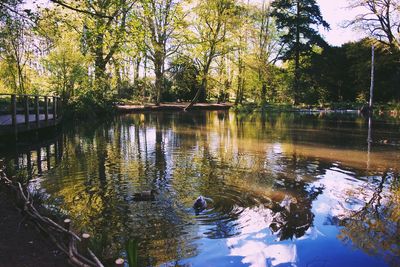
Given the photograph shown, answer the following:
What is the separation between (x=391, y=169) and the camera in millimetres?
11039

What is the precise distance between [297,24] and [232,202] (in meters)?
44.5

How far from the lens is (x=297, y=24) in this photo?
158 feet

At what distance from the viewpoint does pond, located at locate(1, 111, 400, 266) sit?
5.50 metres

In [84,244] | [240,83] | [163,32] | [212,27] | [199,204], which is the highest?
[212,27]

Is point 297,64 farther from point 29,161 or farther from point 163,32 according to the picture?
point 29,161

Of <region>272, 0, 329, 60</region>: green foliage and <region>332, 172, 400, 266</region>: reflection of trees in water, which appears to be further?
<region>272, 0, 329, 60</region>: green foliage

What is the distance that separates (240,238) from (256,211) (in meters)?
1.32

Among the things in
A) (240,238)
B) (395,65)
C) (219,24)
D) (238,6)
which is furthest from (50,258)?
(395,65)

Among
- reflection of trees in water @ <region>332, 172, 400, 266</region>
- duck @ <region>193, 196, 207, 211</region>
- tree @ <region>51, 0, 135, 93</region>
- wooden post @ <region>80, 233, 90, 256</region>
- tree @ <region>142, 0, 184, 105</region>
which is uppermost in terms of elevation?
tree @ <region>142, 0, 184, 105</region>

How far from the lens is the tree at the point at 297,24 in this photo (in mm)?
48156

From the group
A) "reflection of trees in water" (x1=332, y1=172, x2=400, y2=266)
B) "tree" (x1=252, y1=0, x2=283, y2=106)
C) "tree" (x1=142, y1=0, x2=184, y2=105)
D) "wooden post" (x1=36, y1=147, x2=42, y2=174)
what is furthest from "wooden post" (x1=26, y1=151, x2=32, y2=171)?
"tree" (x1=252, y1=0, x2=283, y2=106)

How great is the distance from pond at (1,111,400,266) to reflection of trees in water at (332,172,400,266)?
2 cm

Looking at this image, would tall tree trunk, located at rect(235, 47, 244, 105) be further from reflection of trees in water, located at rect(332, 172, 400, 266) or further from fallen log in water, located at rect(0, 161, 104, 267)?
fallen log in water, located at rect(0, 161, 104, 267)

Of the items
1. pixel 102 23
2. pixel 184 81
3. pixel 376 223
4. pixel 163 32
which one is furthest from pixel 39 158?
pixel 184 81
